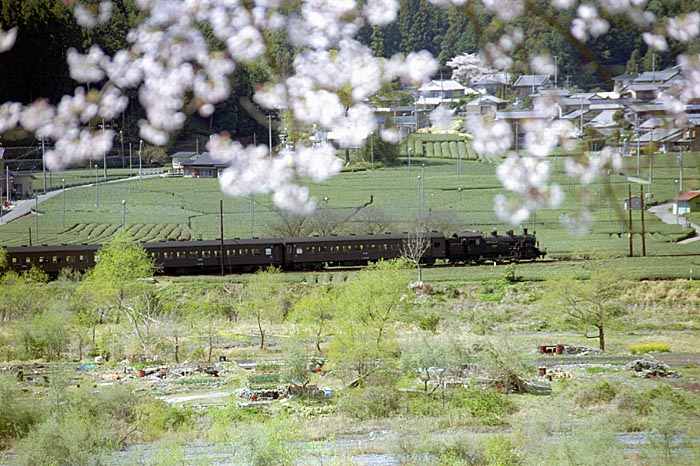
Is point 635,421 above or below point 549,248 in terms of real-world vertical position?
below

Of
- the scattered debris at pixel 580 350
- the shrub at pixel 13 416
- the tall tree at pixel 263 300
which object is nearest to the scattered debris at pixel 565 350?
the scattered debris at pixel 580 350

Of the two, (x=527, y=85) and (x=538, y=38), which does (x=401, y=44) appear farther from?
(x=538, y=38)

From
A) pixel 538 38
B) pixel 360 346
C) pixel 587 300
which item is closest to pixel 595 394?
pixel 360 346

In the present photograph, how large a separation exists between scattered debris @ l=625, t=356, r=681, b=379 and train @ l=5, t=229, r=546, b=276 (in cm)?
713

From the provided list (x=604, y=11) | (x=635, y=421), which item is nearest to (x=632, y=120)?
(x=604, y=11)

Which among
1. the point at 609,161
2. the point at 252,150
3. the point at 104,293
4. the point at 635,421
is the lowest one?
the point at 635,421

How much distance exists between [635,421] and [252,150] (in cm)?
585

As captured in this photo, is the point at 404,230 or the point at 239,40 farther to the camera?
the point at 404,230

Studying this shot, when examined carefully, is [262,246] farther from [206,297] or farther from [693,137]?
[693,137]

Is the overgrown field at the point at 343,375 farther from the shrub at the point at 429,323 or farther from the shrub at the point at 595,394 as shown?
the shrub at the point at 429,323

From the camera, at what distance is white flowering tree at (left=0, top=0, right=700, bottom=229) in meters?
Answer: 1.97

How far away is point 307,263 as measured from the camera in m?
18.0

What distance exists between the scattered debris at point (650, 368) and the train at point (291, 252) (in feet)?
23.4

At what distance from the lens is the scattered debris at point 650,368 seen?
10672 millimetres
